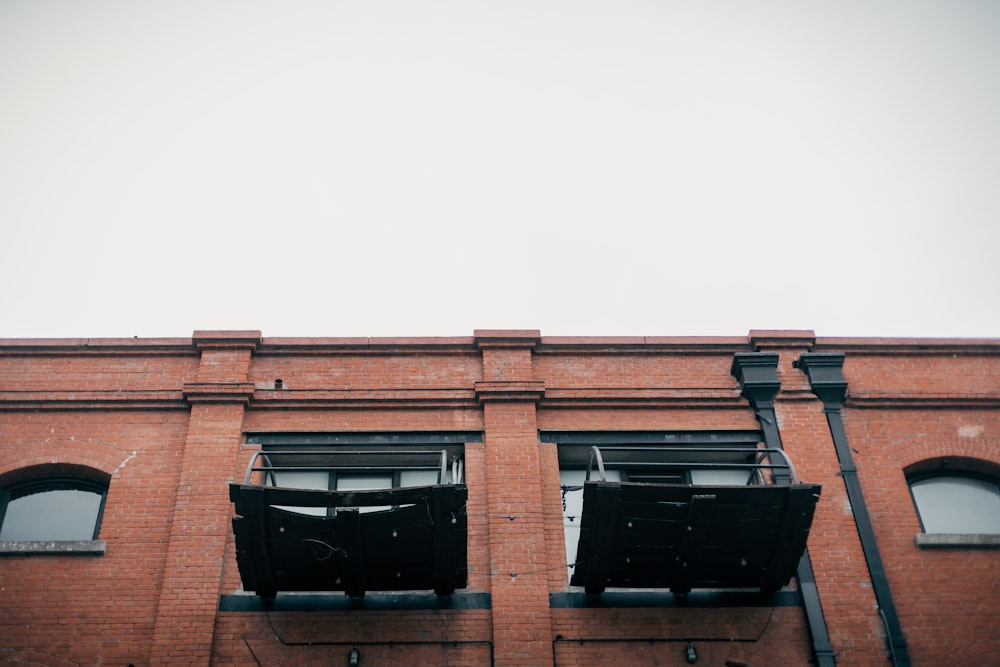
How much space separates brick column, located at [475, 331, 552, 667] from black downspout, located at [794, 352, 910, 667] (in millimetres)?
3850

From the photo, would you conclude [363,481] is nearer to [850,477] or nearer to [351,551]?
[351,551]

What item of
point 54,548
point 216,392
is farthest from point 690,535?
point 54,548

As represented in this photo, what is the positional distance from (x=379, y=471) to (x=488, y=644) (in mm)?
2699

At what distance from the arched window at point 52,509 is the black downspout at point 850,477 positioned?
947 centimetres

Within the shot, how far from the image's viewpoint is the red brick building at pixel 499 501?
9.21 metres

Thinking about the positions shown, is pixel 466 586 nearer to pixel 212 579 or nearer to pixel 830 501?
pixel 212 579

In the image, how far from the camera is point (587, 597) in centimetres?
970

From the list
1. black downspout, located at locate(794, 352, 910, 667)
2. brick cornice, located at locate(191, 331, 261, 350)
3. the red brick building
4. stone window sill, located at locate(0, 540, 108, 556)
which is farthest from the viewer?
brick cornice, located at locate(191, 331, 261, 350)

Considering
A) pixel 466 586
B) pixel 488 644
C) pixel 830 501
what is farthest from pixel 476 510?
pixel 830 501

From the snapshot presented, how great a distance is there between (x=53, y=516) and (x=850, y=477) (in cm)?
1019

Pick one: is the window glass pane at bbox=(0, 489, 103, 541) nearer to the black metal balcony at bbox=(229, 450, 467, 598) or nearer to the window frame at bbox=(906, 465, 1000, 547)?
the black metal balcony at bbox=(229, 450, 467, 598)

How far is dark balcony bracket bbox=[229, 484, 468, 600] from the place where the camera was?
8812 millimetres

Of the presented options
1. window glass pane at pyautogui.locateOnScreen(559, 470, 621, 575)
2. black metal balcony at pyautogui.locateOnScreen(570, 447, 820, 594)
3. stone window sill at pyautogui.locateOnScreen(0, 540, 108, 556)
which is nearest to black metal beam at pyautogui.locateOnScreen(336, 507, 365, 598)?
black metal balcony at pyautogui.locateOnScreen(570, 447, 820, 594)

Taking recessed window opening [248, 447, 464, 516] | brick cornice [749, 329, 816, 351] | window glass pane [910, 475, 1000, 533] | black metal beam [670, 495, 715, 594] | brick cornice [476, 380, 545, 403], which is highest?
brick cornice [749, 329, 816, 351]
